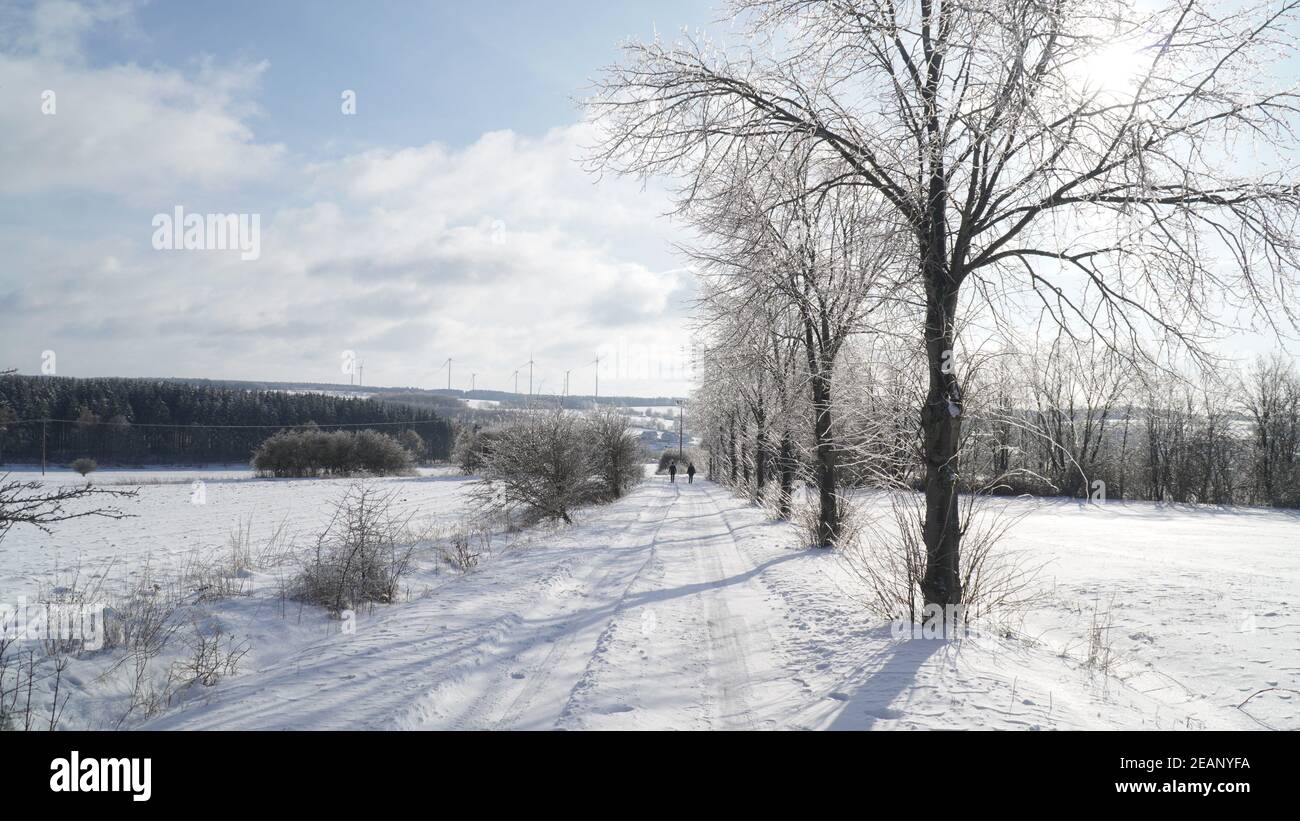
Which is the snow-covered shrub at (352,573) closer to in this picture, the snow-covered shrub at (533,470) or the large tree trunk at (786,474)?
the snow-covered shrub at (533,470)

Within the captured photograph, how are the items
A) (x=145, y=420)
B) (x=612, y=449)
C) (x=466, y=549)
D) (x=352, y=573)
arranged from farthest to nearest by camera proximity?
(x=145, y=420) < (x=612, y=449) < (x=466, y=549) < (x=352, y=573)

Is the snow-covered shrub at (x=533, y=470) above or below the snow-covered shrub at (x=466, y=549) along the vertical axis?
above

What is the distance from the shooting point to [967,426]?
7.10m

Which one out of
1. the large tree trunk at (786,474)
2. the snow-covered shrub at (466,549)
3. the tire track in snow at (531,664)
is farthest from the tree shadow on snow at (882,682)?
the large tree trunk at (786,474)

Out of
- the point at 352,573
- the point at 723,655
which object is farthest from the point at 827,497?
the point at 352,573

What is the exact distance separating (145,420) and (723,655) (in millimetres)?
109797

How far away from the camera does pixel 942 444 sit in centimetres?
653

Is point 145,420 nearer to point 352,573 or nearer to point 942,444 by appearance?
point 352,573

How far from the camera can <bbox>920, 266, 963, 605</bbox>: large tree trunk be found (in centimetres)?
649

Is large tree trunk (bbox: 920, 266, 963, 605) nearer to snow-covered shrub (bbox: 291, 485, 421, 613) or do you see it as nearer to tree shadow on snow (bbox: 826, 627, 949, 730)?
tree shadow on snow (bbox: 826, 627, 949, 730)

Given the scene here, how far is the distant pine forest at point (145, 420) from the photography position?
76.9 meters

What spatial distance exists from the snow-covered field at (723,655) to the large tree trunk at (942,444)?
2.31 ft
